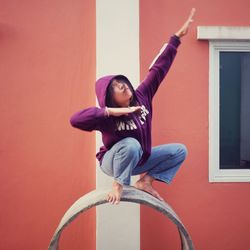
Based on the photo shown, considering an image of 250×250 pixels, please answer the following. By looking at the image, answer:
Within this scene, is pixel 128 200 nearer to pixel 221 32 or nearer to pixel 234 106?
pixel 234 106

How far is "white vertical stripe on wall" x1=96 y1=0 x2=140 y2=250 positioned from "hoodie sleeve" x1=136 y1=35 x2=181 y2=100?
56 cm

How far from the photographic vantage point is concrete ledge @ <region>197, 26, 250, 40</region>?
367 cm

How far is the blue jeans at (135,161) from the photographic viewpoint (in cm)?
254

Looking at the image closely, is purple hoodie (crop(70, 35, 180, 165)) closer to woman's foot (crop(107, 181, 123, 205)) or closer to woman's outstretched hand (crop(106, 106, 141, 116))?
woman's outstretched hand (crop(106, 106, 141, 116))

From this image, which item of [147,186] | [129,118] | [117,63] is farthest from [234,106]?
[129,118]

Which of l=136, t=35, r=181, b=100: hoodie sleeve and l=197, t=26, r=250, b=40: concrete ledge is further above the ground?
l=197, t=26, r=250, b=40: concrete ledge

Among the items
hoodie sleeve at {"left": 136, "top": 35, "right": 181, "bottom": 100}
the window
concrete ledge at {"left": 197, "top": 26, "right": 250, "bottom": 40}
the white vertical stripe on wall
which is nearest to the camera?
hoodie sleeve at {"left": 136, "top": 35, "right": 181, "bottom": 100}

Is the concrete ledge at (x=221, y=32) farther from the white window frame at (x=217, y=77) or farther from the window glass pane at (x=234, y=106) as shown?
the window glass pane at (x=234, y=106)

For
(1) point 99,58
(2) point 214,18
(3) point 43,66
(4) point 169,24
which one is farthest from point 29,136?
(2) point 214,18

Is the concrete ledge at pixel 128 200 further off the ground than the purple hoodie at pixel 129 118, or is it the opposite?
the purple hoodie at pixel 129 118

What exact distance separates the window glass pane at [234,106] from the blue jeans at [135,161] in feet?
3.76

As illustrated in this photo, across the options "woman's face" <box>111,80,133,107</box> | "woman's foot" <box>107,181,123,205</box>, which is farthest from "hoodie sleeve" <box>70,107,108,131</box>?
"woman's foot" <box>107,181,123,205</box>

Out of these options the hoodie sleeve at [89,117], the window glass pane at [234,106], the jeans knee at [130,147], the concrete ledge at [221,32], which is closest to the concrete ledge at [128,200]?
the jeans knee at [130,147]

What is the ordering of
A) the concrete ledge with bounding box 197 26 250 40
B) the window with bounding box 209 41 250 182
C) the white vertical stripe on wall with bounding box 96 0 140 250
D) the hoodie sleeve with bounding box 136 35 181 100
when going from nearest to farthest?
the hoodie sleeve with bounding box 136 35 181 100, the white vertical stripe on wall with bounding box 96 0 140 250, the concrete ledge with bounding box 197 26 250 40, the window with bounding box 209 41 250 182
